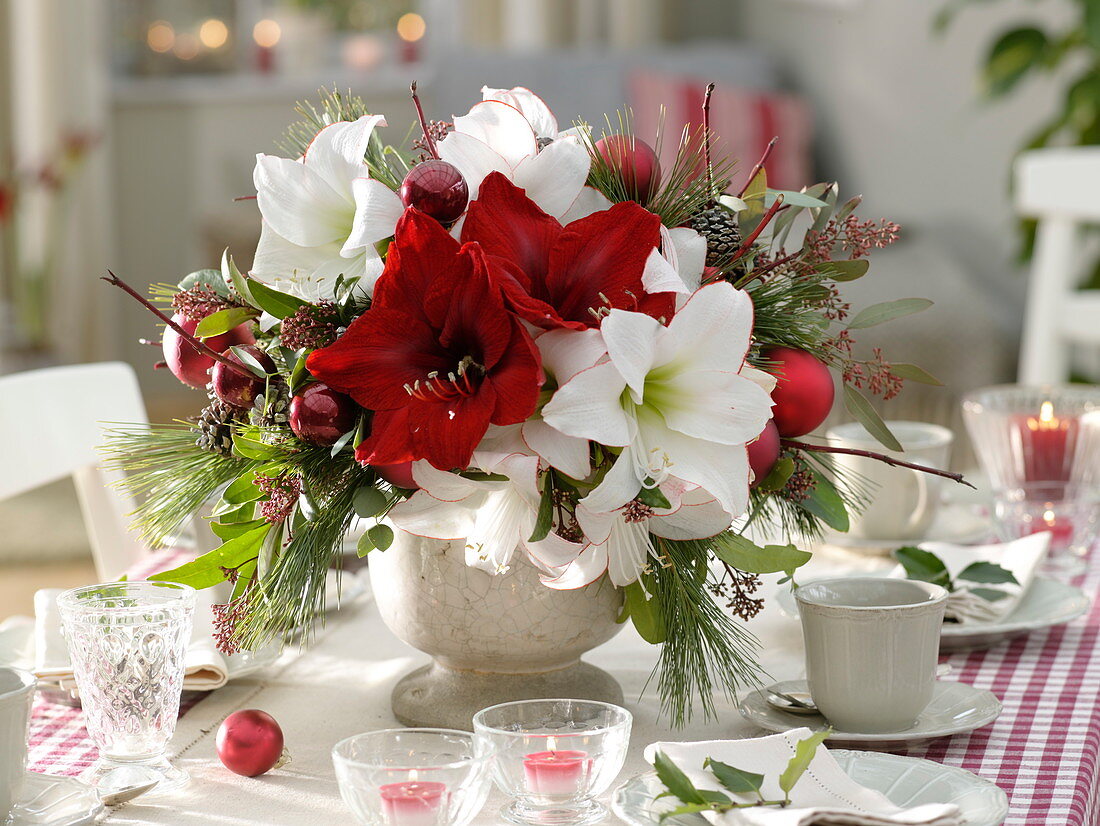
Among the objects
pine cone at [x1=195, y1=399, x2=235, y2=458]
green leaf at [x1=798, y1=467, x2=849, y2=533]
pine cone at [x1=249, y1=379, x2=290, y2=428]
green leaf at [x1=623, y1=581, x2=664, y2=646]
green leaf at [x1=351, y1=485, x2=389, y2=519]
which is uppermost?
pine cone at [x1=249, y1=379, x2=290, y2=428]

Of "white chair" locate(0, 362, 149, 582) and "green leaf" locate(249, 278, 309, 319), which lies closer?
"green leaf" locate(249, 278, 309, 319)

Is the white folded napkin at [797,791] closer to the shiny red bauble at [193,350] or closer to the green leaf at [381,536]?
the green leaf at [381,536]

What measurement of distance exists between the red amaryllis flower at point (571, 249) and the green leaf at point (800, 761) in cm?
23

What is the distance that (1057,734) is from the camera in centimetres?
87

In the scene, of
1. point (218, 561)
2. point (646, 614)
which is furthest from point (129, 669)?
point (646, 614)

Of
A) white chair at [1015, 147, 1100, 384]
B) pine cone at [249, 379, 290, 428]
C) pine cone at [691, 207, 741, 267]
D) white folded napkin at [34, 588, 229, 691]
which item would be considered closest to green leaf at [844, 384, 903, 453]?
pine cone at [691, 207, 741, 267]

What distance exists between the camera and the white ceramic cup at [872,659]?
2.67 ft

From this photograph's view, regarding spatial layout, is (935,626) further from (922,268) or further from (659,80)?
(659,80)

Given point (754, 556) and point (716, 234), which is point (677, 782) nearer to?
point (754, 556)

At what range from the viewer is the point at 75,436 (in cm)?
143

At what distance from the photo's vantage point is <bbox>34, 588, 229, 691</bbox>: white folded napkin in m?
0.93

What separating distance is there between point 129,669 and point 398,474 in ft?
0.62

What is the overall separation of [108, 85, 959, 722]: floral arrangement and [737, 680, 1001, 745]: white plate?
4 cm

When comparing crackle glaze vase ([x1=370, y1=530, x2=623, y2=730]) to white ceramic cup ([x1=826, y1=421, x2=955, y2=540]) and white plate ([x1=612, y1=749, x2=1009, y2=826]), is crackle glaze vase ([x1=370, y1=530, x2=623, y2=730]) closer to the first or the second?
white plate ([x1=612, y1=749, x2=1009, y2=826])
